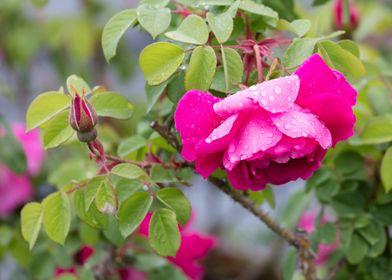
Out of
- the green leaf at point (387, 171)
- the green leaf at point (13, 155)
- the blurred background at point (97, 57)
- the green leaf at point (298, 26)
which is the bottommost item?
the blurred background at point (97, 57)

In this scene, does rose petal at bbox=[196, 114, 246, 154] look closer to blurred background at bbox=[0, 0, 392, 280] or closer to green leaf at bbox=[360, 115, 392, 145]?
green leaf at bbox=[360, 115, 392, 145]

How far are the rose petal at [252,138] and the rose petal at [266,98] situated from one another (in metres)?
0.02

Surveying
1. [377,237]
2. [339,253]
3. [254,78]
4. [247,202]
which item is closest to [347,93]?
[254,78]

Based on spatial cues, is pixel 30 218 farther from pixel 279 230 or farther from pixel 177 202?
pixel 279 230

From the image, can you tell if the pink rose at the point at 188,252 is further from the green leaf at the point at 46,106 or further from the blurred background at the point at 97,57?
the blurred background at the point at 97,57

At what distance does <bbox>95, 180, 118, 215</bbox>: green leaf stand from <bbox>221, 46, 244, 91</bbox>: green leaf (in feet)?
0.62

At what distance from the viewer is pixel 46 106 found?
0.99 metres

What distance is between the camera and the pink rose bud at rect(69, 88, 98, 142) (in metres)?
0.90

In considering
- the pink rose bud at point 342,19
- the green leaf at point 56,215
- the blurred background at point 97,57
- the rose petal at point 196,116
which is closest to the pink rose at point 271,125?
the rose petal at point 196,116

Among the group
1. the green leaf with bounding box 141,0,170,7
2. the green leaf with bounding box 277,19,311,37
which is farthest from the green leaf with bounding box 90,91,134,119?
the green leaf with bounding box 277,19,311,37

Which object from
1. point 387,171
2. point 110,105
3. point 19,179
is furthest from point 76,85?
point 19,179

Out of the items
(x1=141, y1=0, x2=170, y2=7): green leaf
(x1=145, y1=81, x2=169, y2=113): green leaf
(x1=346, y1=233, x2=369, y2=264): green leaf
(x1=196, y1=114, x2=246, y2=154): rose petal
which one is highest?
(x1=141, y1=0, x2=170, y2=7): green leaf

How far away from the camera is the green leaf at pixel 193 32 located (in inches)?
36.7

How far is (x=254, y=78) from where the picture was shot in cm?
98
